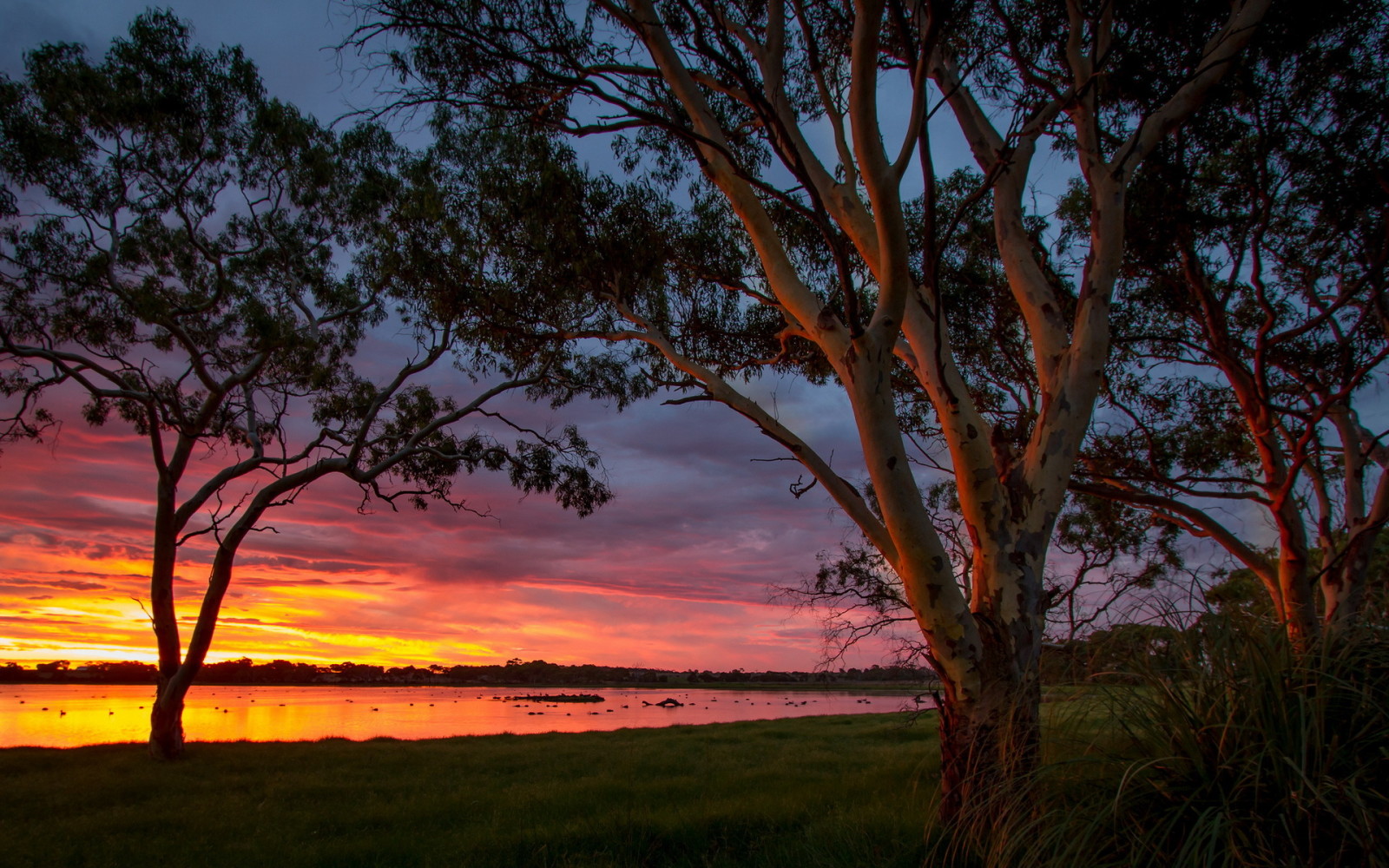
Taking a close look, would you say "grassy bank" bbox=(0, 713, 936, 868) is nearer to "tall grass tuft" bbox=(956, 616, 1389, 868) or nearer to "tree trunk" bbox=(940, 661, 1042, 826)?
"tree trunk" bbox=(940, 661, 1042, 826)

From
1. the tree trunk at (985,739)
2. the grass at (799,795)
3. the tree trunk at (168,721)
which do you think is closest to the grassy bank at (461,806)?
the grass at (799,795)

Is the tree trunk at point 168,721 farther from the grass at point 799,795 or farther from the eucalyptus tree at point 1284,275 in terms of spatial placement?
the eucalyptus tree at point 1284,275

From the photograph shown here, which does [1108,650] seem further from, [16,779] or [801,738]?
[801,738]

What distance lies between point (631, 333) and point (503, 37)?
8.84 feet

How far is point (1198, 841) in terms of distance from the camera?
2.23m

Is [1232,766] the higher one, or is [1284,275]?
[1284,275]

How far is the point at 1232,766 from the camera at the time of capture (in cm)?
242

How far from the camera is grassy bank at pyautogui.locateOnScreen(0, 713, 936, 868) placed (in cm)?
521

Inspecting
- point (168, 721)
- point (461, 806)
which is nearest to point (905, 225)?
point (461, 806)

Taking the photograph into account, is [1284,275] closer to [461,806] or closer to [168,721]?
[461,806]

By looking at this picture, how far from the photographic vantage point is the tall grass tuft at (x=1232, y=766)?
2207 mm

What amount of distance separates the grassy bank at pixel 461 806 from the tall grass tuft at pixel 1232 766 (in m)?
1.29

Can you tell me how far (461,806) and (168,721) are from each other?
5627 mm

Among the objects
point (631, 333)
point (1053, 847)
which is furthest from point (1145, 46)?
point (1053, 847)
